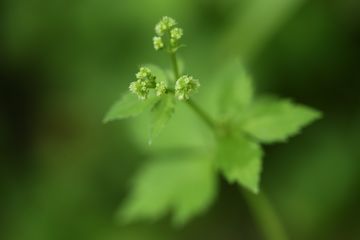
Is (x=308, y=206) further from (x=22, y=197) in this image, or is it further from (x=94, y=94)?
(x=22, y=197)

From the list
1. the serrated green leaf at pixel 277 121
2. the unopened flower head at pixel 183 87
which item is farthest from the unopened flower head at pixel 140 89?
the serrated green leaf at pixel 277 121

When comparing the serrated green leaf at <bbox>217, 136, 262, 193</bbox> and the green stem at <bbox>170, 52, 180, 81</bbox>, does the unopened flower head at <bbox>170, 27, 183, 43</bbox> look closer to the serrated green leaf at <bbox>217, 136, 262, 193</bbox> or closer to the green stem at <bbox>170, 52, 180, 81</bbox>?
the green stem at <bbox>170, 52, 180, 81</bbox>

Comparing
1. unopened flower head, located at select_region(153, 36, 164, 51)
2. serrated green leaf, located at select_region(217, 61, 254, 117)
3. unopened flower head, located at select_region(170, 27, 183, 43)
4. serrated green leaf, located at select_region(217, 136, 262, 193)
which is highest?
serrated green leaf, located at select_region(217, 61, 254, 117)

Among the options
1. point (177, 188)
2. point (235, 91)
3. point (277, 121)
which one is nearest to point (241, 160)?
point (277, 121)

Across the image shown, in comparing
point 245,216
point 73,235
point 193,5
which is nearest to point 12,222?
point 73,235

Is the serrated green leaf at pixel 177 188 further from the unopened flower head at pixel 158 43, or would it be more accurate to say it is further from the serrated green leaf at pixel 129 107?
the unopened flower head at pixel 158 43

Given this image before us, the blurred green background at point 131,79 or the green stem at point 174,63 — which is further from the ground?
the blurred green background at point 131,79

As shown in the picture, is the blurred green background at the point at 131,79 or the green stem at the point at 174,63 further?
the blurred green background at the point at 131,79

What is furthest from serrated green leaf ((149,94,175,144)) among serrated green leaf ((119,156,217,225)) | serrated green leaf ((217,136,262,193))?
serrated green leaf ((119,156,217,225))
